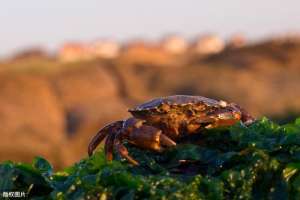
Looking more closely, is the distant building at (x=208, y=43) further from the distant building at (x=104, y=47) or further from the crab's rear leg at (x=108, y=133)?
the crab's rear leg at (x=108, y=133)

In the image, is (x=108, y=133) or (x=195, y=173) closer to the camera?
(x=195, y=173)

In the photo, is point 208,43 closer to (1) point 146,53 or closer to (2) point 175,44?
(2) point 175,44

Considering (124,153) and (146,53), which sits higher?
(124,153)

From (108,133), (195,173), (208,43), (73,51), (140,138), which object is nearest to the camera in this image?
(195,173)

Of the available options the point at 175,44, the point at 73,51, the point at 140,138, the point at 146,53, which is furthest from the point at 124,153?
the point at 175,44

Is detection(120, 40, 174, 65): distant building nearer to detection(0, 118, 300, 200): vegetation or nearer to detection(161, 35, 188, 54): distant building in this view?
detection(161, 35, 188, 54): distant building

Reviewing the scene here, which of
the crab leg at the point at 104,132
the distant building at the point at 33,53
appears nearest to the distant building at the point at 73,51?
the distant building at the point at 33,53

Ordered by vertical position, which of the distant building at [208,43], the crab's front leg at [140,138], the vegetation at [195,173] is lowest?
the distant building at [208,43]
